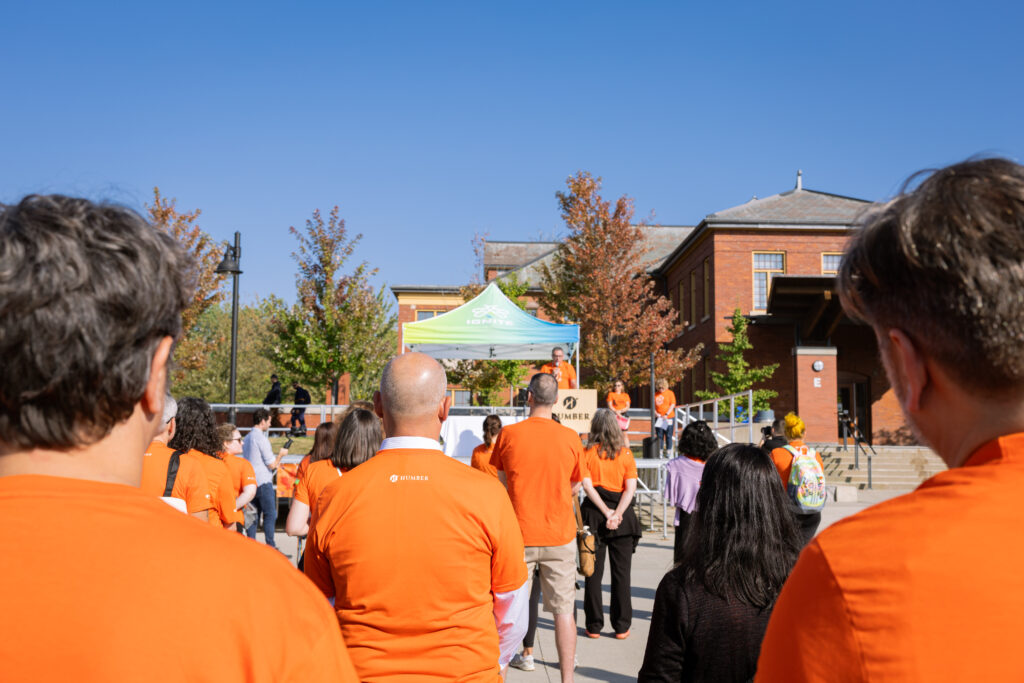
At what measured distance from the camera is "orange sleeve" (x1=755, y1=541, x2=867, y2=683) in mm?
1046

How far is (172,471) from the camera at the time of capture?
4598 mm

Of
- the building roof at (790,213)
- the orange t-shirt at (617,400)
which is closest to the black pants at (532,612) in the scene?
the orange t-shirt at (617,400)

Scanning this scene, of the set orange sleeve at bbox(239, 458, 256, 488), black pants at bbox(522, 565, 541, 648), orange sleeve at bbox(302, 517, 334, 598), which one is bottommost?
black pants at bbox(522, 565, 541, 648)

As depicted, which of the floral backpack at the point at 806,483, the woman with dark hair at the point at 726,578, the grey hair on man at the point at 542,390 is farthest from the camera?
the floral backpack at the point at 806,483

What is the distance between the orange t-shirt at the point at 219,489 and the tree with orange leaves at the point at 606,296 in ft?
71.7

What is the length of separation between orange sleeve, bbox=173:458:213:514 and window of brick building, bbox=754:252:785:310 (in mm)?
30150

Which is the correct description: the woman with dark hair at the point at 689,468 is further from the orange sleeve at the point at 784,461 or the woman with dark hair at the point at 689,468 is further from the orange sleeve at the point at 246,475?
the orange sleeve at the point at 246,475

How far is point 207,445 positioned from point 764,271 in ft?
98.5

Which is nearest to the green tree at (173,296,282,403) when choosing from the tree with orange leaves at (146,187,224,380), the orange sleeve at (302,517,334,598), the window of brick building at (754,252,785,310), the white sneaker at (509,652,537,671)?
the tree with orange leaves at (146,187,224,380)

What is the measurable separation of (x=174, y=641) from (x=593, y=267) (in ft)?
91.4

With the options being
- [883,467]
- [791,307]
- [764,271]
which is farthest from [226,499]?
[764,271]

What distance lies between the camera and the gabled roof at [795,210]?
3219 cm

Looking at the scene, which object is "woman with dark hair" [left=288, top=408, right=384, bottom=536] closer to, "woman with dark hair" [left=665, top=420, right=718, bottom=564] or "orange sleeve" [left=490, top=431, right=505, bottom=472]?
"orange sleeve" [left=490, top=431, right=505, bottom=472]

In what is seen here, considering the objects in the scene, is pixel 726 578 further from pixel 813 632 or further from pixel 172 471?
pixel 172 471
